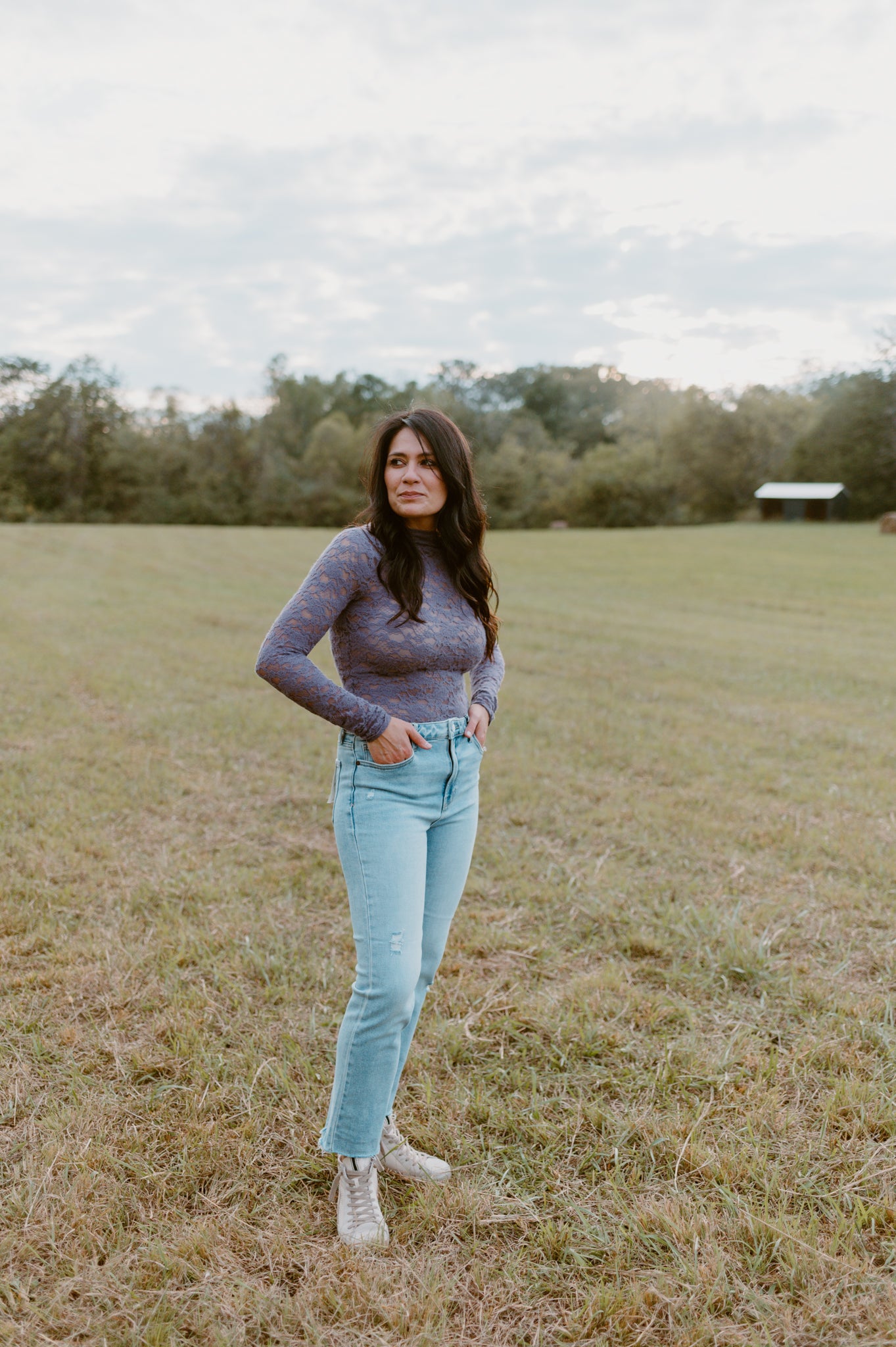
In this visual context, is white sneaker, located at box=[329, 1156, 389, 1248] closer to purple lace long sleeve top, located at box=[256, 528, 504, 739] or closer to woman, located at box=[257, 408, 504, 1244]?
woman, located at box=[257, 408, 504, 1244]

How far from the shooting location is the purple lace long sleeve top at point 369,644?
2.11 meters

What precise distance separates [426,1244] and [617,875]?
241cm

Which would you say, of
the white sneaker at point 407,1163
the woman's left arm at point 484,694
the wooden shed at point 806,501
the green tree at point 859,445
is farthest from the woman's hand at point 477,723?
the green tree at point 859,445

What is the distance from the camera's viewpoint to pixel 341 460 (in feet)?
187

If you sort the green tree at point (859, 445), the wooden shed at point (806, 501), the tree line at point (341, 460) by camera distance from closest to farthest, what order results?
the wooden shed at point (806, 501)
the green tree at point (859, 445)
the tree line at point (341, 460)

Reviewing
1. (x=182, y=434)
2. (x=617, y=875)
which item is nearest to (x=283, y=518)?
(x=182, y=434)

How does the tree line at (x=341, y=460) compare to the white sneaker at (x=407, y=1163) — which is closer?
the white sneaker at (x=407, y=1163)

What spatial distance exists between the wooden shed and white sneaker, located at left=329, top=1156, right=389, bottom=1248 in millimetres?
50990

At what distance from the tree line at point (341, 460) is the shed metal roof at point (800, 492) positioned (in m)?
3.08

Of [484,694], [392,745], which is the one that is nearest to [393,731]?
[392,745]

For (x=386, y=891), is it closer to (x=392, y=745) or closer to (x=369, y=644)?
(x=392, y=745)

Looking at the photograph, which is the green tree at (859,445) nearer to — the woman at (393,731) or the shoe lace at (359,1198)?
the woman at (393,731)

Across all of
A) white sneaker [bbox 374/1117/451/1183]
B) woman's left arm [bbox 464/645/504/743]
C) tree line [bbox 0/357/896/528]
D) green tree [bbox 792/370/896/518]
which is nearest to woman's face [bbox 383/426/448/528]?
woman's left arm [bbox 464/645/504/743]

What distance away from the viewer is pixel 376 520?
7.68 ft
